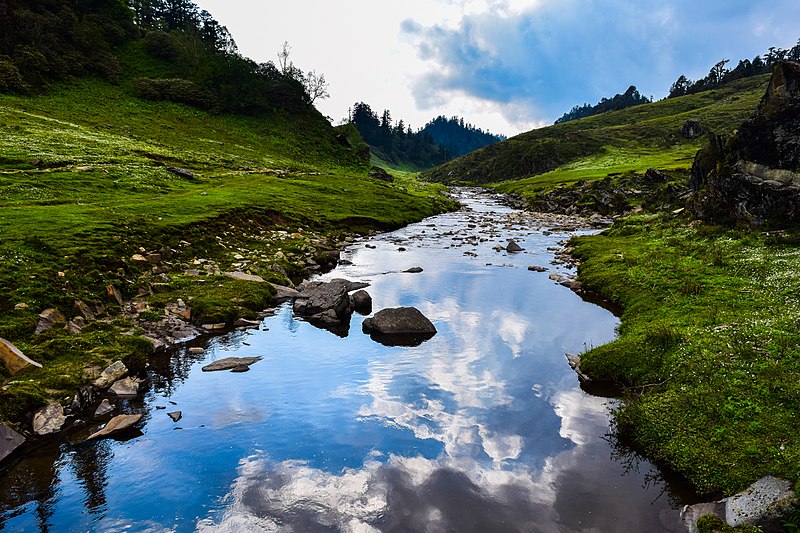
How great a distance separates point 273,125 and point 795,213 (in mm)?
118674

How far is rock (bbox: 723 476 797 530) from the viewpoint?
29.6 ft

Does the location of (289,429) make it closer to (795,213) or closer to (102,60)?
(795,213)

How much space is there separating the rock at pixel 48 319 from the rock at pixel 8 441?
236 inches

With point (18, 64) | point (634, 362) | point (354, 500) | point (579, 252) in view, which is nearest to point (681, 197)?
point (579, 252)

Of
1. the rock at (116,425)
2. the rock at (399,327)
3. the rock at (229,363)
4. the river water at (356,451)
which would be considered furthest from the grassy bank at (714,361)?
the rock at (116,425)

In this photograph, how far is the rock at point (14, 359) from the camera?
45.9 feet

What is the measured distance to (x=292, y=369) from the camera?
709 inches

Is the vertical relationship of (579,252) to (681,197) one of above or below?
below

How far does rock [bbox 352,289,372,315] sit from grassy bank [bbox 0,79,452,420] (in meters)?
5.53

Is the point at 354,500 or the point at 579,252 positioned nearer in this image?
the point at 354,500

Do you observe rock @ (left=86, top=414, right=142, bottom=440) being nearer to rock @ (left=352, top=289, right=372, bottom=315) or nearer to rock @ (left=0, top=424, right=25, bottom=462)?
rock @ (left=0, top=424, right=25, bottom=462)

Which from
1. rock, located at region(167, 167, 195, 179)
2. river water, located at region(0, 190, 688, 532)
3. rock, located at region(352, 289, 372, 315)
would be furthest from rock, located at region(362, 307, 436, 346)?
rock, located at region(167, 167, 195, 179)

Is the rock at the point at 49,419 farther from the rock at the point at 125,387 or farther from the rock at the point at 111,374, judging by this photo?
the rock at the point at 125,387

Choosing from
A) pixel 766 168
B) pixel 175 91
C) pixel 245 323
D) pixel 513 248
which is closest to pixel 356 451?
pixel 245 323
